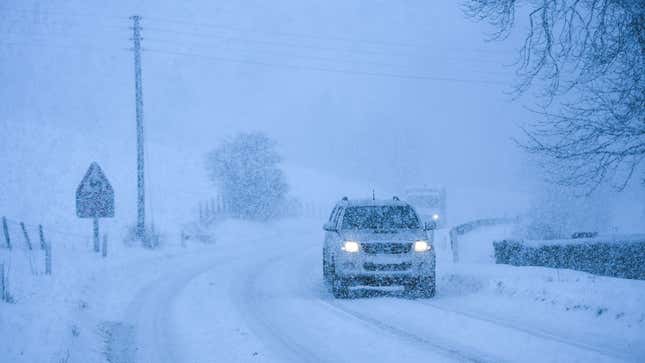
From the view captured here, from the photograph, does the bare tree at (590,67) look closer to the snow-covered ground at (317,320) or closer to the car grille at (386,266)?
the snow-covered ground at (317,320)

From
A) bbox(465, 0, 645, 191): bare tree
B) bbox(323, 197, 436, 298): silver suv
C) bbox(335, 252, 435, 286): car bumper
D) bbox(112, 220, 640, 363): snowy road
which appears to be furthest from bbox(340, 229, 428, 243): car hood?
bbox(465, 0, 645, 191): bare tree

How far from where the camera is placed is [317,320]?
29.7 ft

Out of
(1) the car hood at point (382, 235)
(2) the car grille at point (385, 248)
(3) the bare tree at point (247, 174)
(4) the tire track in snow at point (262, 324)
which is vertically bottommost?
(4) the tire track in snow at point (262, 324)

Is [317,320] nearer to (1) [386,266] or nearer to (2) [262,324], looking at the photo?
(2) [262,324]

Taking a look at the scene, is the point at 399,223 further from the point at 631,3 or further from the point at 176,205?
the point at 176,205

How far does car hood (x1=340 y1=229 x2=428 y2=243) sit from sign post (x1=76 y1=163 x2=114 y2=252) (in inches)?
352

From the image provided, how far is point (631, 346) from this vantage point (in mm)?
6910

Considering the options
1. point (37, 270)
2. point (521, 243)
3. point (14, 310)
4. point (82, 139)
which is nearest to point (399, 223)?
point (521, 243)

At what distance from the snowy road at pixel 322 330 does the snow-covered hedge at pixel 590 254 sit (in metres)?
3.70

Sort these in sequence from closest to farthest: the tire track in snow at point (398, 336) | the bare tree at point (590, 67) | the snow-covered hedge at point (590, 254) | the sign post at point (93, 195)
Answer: the tire track in snow at point (398, 336) → the bare tree at point (590, 67) → the snow-covered hedge at point (590, 254) → the sign post at point (93, 195)

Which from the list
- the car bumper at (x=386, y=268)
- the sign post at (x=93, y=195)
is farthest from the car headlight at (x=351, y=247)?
the sign post at (x=93, y=195)

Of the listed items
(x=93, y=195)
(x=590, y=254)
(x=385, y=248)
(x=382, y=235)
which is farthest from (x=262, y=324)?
(x=93, y=195)

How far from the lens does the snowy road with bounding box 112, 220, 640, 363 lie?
6.73 metres

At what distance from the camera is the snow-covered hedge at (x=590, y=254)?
13.4 m
